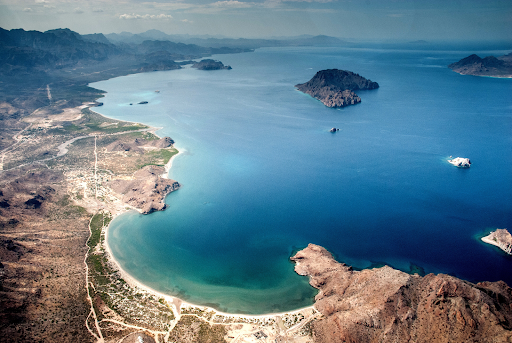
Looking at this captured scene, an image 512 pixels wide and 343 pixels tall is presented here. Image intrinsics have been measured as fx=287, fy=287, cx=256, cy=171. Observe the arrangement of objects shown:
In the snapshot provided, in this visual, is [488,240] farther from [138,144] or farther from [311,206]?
[138,144]

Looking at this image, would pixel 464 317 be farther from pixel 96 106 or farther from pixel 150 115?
pixel 96 106

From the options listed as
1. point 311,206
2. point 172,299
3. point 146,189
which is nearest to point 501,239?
point 311,206

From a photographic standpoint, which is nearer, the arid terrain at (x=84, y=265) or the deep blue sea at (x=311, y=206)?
the arid terrain at (x=84, y=265)

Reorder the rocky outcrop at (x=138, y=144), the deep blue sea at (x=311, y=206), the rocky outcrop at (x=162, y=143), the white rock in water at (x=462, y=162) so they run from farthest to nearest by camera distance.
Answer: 1. the rocky outcrop at (x=162, y=143)
2. the rocky outcrop at (x=138, y=144)
3. the white rock in water at (x=462, y=162)
4. the deep blue sea at (x=311, y=206)

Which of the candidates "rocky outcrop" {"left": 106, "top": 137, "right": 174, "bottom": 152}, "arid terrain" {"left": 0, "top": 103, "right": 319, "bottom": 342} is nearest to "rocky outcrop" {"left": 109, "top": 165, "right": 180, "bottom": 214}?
"arid terrain" {"left": 0, "top": 103, "right": 319, "bottom": 342}

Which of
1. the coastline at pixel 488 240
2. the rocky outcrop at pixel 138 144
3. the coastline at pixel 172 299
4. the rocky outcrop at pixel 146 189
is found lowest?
the coastline at pixel 172 299

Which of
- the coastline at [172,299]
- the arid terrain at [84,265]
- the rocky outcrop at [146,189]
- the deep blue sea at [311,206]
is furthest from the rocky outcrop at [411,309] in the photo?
the rocky outcrop at [146,189]

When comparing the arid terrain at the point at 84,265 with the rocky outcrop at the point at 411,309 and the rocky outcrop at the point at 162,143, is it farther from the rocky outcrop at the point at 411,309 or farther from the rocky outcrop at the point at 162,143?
the rocky outcrop at the point at 162,143

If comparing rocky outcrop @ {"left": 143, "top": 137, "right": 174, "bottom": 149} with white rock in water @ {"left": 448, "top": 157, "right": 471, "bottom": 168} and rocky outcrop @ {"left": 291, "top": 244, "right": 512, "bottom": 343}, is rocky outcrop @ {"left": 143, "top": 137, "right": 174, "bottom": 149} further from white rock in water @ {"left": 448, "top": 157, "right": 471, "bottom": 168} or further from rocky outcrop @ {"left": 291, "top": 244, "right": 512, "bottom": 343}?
white rock in water @ {"left": 448, "top": 157, "right": 471, "bottom": 168}
